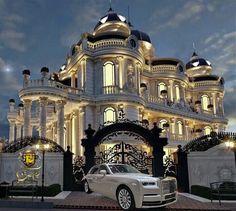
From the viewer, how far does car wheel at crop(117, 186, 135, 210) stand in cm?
1006

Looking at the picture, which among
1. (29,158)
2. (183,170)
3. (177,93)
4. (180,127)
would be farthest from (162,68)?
(29,158)

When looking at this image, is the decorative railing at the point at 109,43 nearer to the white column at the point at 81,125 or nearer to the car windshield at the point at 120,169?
the white column at the point at 81,125

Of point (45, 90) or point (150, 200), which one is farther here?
point (45, 90)

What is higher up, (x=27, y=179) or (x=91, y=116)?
(x=91, y=116)

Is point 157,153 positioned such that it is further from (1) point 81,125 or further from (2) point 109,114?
(1) point 81,125

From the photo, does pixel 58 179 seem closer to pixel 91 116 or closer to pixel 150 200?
pixel 150 200

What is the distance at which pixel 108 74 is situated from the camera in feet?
107

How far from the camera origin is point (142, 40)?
47.4 meters

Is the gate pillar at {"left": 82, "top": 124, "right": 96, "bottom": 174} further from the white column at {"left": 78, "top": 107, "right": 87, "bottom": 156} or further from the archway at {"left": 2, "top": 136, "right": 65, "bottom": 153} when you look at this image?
the white column at {"left": 78, "top": 107, "right": 87, "bottom": 156}

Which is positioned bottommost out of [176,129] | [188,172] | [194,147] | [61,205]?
[61,205]

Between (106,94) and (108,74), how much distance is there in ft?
9.22

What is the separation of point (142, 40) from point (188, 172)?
1339 inches

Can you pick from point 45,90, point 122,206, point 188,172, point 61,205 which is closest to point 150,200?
point 122,206

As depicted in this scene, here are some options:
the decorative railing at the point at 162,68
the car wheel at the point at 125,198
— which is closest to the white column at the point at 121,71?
the decorative railing at the point at 162,68
